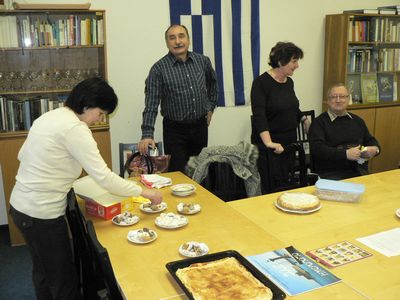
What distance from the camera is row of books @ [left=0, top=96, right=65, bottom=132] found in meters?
3.30

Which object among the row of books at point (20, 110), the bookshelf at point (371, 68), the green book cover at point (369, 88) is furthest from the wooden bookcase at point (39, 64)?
the green book cover at point (369, 88)

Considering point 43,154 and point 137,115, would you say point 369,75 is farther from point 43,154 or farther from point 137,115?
point 43,154

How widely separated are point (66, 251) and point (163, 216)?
48 centimetres

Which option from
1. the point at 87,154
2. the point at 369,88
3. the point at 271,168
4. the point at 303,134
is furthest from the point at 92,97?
the point at 369,88

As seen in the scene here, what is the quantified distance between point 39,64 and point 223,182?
1861 mm

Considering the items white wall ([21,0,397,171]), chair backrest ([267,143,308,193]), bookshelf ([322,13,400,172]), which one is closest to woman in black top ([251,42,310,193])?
chair backrest ([267,143,308,193])

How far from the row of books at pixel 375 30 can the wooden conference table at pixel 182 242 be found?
3.03m

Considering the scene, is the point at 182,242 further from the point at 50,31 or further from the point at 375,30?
the point at 375,30

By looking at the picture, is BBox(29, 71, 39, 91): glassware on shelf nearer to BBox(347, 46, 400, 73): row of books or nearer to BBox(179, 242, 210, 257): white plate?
BBox(179, 242, 210, 257): white plate

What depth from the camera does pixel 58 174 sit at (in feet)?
5.90

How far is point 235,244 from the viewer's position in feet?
5.46

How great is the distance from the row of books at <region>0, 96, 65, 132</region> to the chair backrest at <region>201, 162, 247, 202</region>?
1.52 meters

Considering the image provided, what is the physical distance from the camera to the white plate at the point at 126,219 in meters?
1.86

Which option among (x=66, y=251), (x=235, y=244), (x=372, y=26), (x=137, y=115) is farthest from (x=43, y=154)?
(x=372, y=26)
